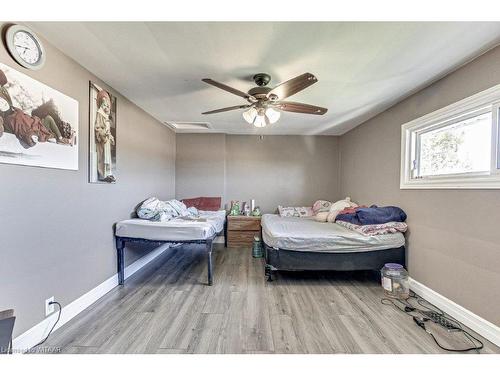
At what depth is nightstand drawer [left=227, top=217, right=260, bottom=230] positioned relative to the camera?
168 inches

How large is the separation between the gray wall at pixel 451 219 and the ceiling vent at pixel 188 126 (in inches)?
115

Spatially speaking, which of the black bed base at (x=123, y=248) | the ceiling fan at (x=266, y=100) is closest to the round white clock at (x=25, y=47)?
the ceiling fan at (x=266, y=100)

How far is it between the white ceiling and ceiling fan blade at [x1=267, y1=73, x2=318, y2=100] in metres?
0.22

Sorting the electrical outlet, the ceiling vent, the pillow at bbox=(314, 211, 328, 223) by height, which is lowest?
the electrical outlet

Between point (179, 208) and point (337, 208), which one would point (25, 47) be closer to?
point (179, 208)

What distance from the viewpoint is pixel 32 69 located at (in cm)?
157

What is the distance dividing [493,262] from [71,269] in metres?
3.43

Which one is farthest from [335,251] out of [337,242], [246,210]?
[246,210]

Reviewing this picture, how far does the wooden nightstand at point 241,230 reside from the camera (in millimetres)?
4277

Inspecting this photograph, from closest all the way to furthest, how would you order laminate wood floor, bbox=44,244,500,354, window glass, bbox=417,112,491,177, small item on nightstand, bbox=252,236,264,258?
laminate wood floor, bbox=44,244,500,354 < window glass, bbox=417,112,491,177 < small item on nightstand, bbox=252,236,264,258

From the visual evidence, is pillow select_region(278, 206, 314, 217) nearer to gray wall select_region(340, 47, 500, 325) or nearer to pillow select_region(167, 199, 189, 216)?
gray wall select_region(340, 47, 500, 325)

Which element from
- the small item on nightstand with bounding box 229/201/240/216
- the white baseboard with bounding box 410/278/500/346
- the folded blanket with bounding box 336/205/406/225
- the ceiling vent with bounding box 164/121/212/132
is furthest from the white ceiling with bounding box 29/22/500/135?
the small item on nightstand with bounding box 229/201/240/216

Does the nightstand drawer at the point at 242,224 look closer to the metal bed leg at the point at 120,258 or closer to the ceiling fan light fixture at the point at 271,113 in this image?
the metal bed leg at the point at 120,258
